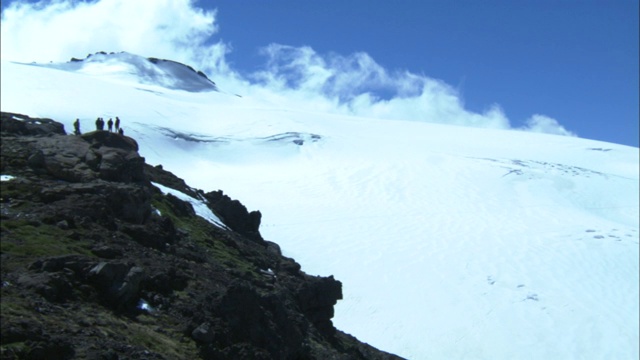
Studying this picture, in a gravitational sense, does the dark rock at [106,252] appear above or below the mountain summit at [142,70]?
below

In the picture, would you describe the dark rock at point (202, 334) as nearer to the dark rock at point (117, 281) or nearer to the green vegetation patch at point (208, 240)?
the dark rock at point (117, 281)

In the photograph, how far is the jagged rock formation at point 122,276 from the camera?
32.7 feet

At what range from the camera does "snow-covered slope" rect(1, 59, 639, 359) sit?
86.9 ft

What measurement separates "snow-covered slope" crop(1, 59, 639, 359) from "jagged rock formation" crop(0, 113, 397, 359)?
853cm

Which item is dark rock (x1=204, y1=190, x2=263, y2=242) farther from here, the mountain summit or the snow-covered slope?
the mountain summit

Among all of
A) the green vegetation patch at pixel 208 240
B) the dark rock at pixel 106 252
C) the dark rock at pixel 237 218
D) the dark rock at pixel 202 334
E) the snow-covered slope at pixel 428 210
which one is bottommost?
the dark rock at pixel 202 334

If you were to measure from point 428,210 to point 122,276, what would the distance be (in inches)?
1264

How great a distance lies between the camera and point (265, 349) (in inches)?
479

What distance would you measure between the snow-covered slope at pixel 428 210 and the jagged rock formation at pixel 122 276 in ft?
28.0

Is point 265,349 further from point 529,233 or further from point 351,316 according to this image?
point 529,233

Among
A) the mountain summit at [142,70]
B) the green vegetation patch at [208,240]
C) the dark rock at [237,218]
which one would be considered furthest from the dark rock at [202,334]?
the mountain summit at [142,70]

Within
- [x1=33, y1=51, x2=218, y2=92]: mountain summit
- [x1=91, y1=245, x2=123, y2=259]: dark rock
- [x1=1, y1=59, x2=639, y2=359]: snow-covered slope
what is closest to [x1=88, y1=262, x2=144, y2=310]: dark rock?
[x1=91, y1=245, x2=123, y2=259]: dark rock

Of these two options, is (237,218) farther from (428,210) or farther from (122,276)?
(428,210)

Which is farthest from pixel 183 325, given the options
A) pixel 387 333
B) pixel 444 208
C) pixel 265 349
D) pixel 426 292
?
pixel 444 208
